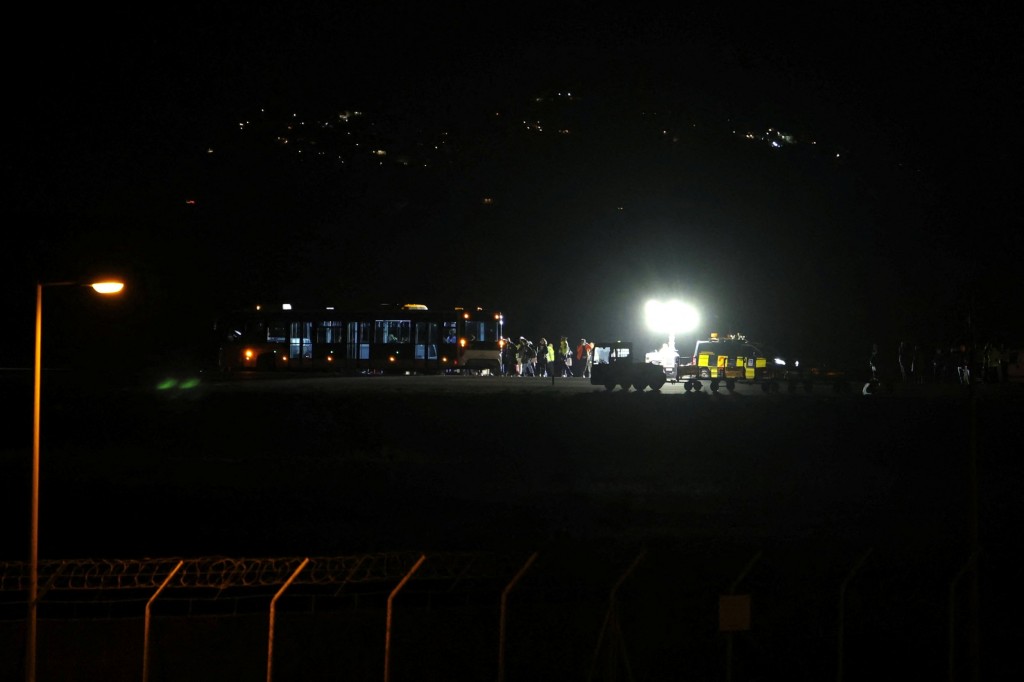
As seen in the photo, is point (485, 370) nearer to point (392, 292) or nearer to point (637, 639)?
point (392, 292)

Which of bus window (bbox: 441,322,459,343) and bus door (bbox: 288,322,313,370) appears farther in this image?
bus door (bbox: 288,322,313,370)

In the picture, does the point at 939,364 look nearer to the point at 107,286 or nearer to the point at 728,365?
the point at 728,365

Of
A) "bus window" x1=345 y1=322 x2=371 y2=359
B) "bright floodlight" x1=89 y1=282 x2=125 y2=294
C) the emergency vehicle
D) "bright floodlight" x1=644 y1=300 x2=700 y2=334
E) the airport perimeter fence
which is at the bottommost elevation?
the airport perimeter fence

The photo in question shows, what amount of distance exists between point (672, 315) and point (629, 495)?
23854mm

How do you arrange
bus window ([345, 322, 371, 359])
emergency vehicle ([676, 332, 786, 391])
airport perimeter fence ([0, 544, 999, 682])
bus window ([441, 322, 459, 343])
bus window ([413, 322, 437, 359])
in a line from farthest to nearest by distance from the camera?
bus window ([345, 322, 371, 359]) → bus window ([413, 322, 437, 359]) → bus window ([441, 322, 459, 343]) → emergency vehicle ([676, 332, 786, 391]) → airport perimeter fence ([0, 544, 999, 682])

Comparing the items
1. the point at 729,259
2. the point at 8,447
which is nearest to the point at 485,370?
the point at 8,447

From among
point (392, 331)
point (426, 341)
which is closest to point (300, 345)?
point (392, 331)

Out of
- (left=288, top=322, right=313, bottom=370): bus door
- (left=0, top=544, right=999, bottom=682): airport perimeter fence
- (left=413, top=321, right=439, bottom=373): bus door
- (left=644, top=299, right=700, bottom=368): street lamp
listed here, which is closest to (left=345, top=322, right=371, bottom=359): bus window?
(left=288, top=322, right=313, bottom=370): bus door

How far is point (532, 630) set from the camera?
398 inches

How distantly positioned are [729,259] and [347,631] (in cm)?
7377

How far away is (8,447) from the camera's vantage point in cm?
2556

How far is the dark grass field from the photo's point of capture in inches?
416

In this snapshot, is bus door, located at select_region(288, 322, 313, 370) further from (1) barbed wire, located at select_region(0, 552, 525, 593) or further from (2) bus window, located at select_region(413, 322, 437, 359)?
(1) barbed wire, located at select_region(0, 552, 525, 593)

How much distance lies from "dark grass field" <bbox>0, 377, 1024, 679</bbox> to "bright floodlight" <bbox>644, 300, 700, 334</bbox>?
10.5 metres
